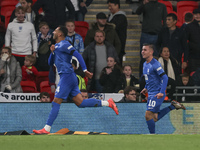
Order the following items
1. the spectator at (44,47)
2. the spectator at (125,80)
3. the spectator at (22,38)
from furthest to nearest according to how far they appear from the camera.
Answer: the spectator at (44,47), the spectator at (22,38), the spectator at (125,80)

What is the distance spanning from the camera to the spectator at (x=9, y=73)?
1276 centimetres

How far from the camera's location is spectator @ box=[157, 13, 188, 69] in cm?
1434

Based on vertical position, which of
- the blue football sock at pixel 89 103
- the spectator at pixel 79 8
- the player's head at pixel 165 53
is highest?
the spectator at pixel 79 8

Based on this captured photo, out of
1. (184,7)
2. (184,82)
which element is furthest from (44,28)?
(184,7)

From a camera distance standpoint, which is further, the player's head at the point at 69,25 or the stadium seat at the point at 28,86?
the player's head at the point at 69,25

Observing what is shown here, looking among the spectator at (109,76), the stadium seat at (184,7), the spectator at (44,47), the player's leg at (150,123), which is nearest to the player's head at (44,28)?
the spectator at (44,47)

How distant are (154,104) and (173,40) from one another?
4.10 meters

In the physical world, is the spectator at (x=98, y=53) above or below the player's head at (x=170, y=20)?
below

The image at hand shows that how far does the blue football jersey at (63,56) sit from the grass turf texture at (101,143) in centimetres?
228

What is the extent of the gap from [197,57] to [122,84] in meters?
3.12

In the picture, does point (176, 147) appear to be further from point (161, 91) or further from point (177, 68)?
point (177, 68)

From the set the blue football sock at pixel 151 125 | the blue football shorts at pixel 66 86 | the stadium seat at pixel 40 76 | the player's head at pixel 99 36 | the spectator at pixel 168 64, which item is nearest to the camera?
the blue football shorts at pixel 66 86

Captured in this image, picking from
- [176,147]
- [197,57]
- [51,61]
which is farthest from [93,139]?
[197,57]

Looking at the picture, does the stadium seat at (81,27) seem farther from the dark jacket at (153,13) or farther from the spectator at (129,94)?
the spectator at (129,94)
